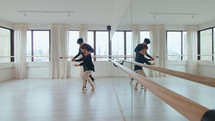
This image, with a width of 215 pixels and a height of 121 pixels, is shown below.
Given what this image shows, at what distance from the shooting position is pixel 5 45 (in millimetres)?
6973

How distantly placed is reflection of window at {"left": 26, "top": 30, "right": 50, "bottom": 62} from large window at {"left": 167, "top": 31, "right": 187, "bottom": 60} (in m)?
7.73

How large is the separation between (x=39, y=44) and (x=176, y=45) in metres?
8.05

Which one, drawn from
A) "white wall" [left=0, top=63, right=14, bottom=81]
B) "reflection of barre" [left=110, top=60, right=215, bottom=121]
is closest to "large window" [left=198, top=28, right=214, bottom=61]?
"reflection of barre" [left=110, top=60, right=215, bottom=121]

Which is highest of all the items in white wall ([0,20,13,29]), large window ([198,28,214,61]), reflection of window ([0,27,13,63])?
white wall ([0,20,13,29])

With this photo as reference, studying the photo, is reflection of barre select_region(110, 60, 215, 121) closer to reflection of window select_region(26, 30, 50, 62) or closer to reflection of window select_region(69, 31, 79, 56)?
reflection of window select_region(69, 31, 79, 56)

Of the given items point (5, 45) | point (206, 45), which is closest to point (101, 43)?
point (5, 45)

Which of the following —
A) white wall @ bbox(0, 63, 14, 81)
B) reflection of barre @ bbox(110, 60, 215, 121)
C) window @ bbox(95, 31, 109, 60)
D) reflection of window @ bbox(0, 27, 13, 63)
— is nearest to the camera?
reflection of barre @ bbox(110, 60, 215, 121)

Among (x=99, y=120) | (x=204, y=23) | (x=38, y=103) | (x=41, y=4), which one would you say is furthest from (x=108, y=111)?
(x=41, y=4)

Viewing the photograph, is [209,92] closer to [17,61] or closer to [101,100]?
[101,100]

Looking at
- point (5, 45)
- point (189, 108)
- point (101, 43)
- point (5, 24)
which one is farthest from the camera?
point (101, 43)

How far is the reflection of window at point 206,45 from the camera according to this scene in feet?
1.46

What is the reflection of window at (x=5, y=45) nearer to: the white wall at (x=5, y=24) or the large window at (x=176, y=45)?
the white wall at (x=5, y=24)

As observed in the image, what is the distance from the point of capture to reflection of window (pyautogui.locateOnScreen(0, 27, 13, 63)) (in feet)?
22.0

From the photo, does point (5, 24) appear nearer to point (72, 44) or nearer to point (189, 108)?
point (72, 44)
